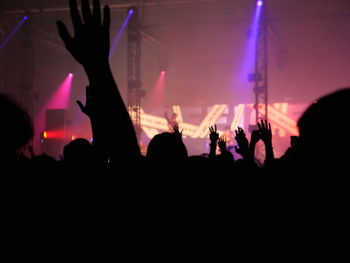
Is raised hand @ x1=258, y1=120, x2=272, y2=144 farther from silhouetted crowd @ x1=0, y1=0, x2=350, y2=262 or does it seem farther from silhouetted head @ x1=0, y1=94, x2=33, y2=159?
silhouetted head @ x1=0, y1=94, x2=33, y2=159

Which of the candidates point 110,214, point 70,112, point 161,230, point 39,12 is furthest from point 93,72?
point 70,112

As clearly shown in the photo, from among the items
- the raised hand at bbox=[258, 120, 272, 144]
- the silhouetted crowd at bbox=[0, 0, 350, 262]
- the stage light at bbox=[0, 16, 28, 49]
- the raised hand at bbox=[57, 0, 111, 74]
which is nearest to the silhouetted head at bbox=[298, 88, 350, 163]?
the silhouetted crowd at bbox=[0, 0, 350, 262]

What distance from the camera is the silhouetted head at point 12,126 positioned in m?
1.22

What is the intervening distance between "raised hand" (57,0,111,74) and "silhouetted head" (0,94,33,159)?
310 millimetres

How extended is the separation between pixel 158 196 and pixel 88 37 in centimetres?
72

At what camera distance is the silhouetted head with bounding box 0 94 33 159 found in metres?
1.22

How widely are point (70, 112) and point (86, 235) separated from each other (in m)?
17.6

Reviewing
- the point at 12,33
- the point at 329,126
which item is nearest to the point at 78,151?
the point at 329,126

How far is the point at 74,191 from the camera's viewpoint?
2.04 meters

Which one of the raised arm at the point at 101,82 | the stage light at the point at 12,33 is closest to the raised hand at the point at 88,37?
the raised arm at the point at 101,82

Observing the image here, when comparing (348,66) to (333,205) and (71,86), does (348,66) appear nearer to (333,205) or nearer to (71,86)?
(71,86)

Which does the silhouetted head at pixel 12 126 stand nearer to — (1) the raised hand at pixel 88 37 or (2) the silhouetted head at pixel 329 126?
(1) the raised hand at pixel 88 37

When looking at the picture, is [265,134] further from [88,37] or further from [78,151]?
[88,37]

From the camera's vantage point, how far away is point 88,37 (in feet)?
4.47
